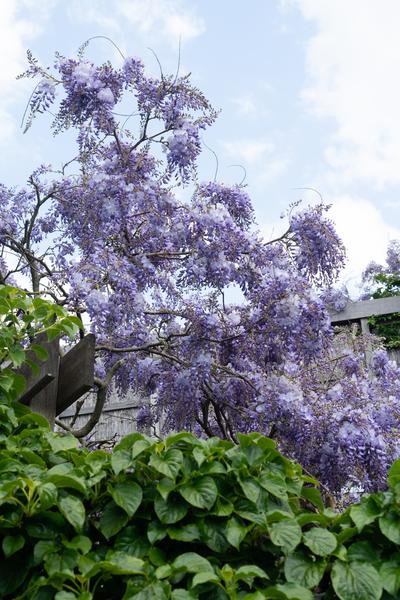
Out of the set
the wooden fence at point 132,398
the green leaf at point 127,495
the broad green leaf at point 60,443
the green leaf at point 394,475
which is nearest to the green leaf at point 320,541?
the green leaf at point 394,475

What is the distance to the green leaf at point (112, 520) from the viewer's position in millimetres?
2123

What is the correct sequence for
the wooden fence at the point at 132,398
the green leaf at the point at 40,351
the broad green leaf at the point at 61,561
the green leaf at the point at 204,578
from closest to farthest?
the green leaf at the point at 204,578 → the broad green leaf at the point at 61,561 → the green leaf at the point at 40,351 → the wooden fence at the point at 132,398

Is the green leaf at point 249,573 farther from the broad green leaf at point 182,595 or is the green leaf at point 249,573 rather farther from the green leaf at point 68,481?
the green leaf at point 68,481

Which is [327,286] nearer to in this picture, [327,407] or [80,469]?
[327,407]

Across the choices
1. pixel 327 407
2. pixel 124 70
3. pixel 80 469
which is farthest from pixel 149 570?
pixel 124 70

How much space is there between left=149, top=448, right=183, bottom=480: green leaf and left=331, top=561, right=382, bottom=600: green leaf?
1.56ft

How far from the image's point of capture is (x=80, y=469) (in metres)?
2.19

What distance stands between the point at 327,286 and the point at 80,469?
293 centimetres

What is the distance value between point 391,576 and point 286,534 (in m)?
0.28

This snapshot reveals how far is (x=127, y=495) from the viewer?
2.13m

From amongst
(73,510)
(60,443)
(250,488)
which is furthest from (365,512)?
(60,443)

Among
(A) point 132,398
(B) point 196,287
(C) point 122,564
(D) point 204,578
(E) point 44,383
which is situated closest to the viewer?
(D) point 204,578

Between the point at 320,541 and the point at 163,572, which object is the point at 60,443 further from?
the point at 320,541

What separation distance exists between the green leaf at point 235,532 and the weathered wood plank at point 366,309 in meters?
5.47
